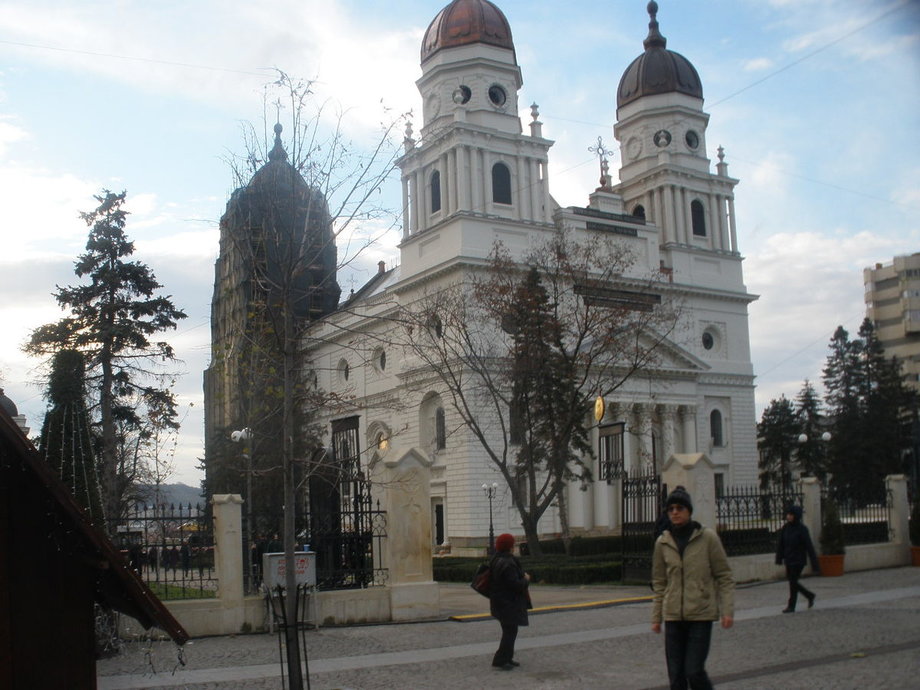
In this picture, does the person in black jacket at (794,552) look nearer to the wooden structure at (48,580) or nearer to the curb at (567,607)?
the curb at (567,607)

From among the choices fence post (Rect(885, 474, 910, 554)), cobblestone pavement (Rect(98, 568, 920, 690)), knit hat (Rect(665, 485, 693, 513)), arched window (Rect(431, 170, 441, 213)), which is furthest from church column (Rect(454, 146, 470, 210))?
knit hat (Rect(665, 485, 693, 513))

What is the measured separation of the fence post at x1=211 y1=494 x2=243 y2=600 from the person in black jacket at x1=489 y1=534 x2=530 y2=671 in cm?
546

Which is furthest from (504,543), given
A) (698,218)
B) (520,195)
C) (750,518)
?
(698,218)

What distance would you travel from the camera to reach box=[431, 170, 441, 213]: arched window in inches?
2272

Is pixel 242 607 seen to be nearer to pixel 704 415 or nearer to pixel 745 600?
pixel 745 600

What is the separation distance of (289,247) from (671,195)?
57375 millimetres

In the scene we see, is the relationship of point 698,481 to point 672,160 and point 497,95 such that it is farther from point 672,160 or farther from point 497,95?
point 672,160

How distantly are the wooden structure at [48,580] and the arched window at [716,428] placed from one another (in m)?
61.3

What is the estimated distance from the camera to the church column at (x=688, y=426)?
60.1 m

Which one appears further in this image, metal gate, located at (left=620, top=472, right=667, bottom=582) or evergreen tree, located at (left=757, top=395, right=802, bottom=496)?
evergreen tree, located at (left=757, top=395, right=802, bottom=496)

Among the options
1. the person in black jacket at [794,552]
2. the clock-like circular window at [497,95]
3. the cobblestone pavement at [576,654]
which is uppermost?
→ the clock-like circular window at [497,95]

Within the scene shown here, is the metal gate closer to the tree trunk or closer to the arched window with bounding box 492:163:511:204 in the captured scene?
the tree trunk

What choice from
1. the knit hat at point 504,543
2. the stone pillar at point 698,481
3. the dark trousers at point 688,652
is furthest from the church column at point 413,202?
the dark trousers at point 688,652

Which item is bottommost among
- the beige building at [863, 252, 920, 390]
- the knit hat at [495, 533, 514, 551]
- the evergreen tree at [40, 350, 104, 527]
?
the knit hat at [495, 533, 514, 551]
